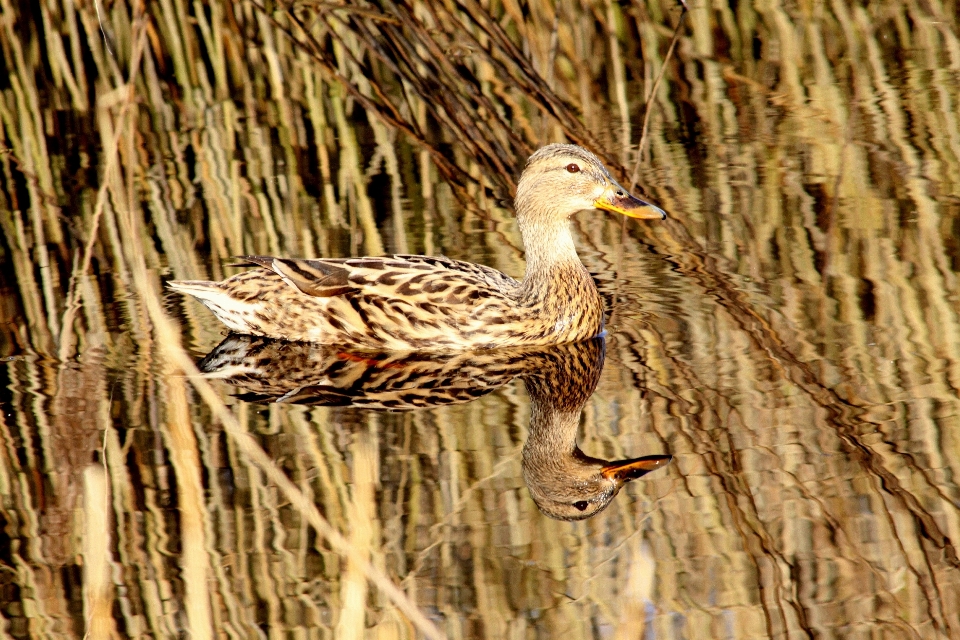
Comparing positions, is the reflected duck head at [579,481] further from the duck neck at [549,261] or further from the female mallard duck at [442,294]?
the duck neck at [549,261]

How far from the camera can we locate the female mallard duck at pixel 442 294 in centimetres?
683

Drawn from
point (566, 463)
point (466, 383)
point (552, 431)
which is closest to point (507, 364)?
point (466, 383)

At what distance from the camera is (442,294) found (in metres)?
6.83

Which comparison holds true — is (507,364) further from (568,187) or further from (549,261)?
(568,187)

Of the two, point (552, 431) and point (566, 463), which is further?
point (552, 431)

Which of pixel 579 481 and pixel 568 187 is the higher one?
pixel 568 187

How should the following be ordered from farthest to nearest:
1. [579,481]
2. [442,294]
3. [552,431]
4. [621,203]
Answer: [621,203], [442,294], [552,431], [579,481]

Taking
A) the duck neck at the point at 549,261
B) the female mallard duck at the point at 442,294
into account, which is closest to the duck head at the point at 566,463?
the female mallard duck at the point at 442,294

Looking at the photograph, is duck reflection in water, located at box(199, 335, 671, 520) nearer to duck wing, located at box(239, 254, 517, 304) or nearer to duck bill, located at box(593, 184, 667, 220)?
duck wing, located at box(239, 254, 517, 304)

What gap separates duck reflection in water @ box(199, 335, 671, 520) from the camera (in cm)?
513

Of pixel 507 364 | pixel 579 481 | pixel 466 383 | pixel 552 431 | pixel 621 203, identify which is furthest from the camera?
pixel 621 203

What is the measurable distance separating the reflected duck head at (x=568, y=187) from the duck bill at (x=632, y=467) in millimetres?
2122

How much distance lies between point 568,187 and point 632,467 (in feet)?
7.62

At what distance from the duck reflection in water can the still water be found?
2 cm
